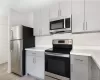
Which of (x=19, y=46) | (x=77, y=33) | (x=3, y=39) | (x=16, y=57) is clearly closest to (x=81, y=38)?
(x=77, y=33)

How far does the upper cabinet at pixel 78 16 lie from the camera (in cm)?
178

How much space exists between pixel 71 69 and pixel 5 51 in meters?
4.01

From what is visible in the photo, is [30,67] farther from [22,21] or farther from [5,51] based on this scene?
[5,51]

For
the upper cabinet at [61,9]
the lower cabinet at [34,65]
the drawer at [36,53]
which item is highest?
the upper cabinet at [61,9]

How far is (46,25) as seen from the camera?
244cm

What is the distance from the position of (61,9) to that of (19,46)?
181 cm

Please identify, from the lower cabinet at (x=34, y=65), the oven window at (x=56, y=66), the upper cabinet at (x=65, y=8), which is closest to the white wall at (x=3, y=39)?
the lower cabinet at (x=34, y=65)

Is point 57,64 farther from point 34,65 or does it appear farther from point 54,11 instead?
point 54,11

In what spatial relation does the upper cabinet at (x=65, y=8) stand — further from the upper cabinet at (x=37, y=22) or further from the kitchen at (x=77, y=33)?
the upper cabinet at (x=37, y=22)

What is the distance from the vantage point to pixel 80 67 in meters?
1.48

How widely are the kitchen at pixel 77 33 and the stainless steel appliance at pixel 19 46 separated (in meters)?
0.31

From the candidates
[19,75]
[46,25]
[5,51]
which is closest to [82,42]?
[46,25]

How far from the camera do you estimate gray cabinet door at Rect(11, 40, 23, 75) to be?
2481 millimetres

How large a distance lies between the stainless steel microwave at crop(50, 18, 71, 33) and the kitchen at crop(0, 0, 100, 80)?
80mm
